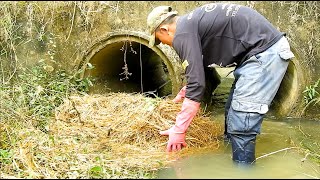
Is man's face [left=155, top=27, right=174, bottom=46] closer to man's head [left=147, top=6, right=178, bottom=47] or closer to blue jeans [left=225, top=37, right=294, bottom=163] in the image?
man's head [left=147, top=6, right=178, bottom=47]

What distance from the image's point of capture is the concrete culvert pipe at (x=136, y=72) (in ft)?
21.5

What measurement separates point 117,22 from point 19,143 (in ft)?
9.30

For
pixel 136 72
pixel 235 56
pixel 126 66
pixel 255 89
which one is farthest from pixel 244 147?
pixel 136 72

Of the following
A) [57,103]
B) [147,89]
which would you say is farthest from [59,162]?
[147,89]

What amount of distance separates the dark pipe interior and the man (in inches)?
78.5

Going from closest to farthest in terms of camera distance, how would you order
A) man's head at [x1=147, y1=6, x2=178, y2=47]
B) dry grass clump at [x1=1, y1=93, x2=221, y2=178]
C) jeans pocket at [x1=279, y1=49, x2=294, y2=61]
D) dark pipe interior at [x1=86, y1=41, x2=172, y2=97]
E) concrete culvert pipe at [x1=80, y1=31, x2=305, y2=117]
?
dry grass clump at [x1=1, y1=93, x2=221, y2=178], jeans pocket at [x1=279, y1=49, x2=294, y2=61], man's head at [x1=147, y1=6, x2=178, y2=47], concrete culvert pipe at [x1=80, y1=31, x2=305, y2=117], dark pipe interior at [x1=86, y1=41, x2=172, y2=97]

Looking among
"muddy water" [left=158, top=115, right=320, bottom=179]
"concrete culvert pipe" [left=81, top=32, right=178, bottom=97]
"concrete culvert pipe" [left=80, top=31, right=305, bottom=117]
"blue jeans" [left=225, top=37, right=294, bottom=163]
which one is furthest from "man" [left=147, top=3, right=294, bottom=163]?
"concrete culvert pipe" [left=80, top=31, right=305, bottom=117]

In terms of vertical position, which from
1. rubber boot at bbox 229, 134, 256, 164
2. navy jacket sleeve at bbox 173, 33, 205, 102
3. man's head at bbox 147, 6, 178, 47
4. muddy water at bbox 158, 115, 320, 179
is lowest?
muddy water at bbox 158, 115, 320, 179

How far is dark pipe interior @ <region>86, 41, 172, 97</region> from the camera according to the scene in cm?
726

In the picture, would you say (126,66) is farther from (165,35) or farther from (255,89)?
(255,89)

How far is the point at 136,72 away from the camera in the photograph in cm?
885

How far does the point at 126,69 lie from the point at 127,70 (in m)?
0.70

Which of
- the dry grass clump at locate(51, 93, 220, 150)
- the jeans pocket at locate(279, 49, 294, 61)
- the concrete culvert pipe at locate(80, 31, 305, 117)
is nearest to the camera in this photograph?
the jeans pocket at locate(279, 49, 294, 61)

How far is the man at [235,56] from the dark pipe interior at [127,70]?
199cm
